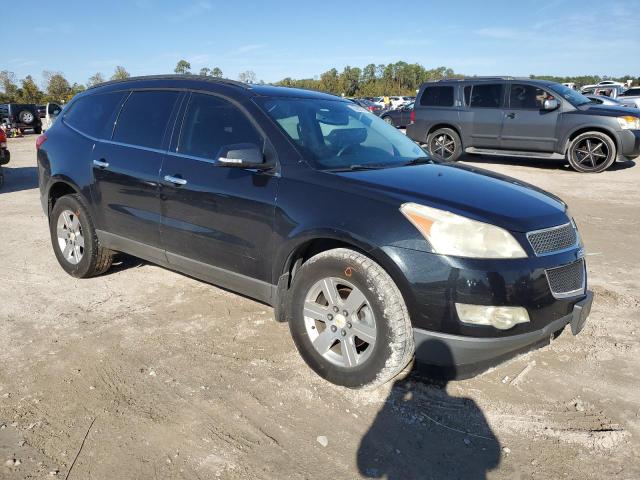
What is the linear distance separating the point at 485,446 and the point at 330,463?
782 mm

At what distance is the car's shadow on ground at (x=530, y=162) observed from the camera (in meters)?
12.2

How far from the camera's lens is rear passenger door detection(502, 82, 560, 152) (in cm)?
1123

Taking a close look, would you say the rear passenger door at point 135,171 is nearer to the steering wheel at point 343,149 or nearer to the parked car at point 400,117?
the steering wheel at point 343,149

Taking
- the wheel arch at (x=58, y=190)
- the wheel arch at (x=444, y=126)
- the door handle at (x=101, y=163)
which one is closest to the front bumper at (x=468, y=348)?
the door handle at (x=101, y=163)

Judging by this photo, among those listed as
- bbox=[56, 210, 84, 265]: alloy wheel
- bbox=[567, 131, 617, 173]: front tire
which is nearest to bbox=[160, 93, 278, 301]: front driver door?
bbox=[56, 210, 84, 265]: alloy wheel

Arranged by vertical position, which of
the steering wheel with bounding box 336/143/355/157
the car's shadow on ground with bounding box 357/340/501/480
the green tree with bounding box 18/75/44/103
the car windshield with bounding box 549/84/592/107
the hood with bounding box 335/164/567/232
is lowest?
the car's shadow on ground with bounding box 357/340/501/480

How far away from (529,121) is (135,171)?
9.90 metres

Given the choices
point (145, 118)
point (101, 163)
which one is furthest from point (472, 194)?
point (101, 163)

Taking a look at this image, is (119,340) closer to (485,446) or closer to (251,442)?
(251,442)

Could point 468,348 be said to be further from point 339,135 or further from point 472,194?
point 339,135

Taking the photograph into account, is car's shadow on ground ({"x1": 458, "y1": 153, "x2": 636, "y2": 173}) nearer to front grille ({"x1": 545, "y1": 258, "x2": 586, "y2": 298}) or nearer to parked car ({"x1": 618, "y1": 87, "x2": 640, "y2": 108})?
parked car ({"x1": 618, "y1": 87, "x2": 640, "y2": 108})

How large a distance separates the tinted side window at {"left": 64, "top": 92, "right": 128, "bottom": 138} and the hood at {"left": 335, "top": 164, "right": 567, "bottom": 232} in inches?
94.5

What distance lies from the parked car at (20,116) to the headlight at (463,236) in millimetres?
26942

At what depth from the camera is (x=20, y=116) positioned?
80.7 ft
